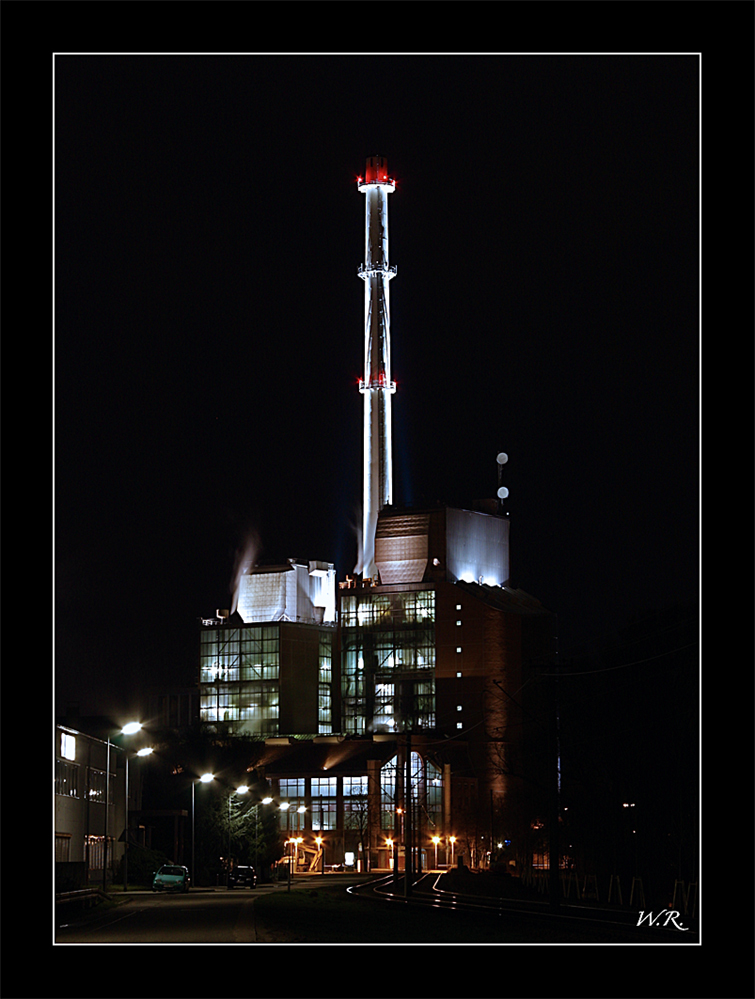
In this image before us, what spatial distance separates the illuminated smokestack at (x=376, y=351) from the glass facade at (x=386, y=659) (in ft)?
23.6

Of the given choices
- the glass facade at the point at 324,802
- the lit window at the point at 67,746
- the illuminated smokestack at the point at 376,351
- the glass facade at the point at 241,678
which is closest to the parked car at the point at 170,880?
the lit window at the point at 67,746

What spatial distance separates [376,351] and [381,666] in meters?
34.4

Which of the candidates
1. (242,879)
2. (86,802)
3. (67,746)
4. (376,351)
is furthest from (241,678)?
(67,746)

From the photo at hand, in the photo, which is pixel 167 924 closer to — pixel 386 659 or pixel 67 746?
pixel 67 746

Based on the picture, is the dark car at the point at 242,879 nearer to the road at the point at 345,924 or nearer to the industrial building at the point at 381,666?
the road at the point at 345,924

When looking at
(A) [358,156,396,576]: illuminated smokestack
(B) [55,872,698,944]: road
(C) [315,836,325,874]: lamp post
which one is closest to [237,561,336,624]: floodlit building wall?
(A) [358,156,396,576]: illuminated smokestack

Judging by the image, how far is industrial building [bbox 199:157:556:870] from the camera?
12550 centimetres

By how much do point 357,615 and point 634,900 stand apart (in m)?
101

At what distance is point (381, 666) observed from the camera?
148m

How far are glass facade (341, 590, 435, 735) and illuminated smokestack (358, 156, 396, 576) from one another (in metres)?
7.18
